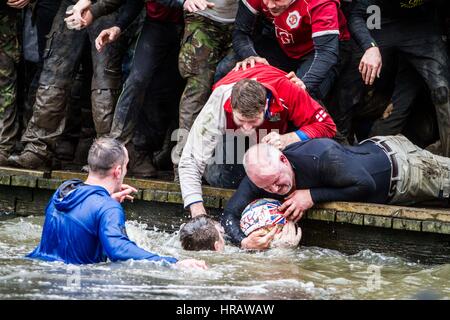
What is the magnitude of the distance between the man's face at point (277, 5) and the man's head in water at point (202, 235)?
1902 mm

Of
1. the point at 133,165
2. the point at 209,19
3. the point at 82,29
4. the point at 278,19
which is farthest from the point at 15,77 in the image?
the point at 278,19

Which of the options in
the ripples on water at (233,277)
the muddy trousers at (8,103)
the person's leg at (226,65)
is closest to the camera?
the ripples on water at (233,277)

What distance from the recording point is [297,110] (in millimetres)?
8047

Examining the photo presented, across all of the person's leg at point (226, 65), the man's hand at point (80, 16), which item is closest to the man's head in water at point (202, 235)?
the person's leg at point (226, 65)

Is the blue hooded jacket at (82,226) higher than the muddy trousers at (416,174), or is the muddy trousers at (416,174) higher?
the muddy trousers at (416,174)

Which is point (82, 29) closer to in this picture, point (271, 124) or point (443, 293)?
point (271, 124)

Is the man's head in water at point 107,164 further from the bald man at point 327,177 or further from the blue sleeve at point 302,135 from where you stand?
the blue sleeve at point 302,135

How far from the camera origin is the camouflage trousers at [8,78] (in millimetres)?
10031

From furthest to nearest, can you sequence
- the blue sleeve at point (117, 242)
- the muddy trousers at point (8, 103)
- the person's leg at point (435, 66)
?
the muddy trousers at point (8, 103)
the person's leg at point (435, 66)
the blue sleeve at point (117, 242)

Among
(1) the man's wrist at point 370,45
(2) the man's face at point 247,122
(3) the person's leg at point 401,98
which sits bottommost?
(2) the man's face at point 247,122

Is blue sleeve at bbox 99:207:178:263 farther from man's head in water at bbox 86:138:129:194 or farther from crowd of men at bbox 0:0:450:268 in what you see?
man's head in water at bbox 86:138:129:194

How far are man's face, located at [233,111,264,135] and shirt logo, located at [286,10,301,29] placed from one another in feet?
3.50

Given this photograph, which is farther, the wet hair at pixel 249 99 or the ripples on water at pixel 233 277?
the wet hair at pixel 249 99
